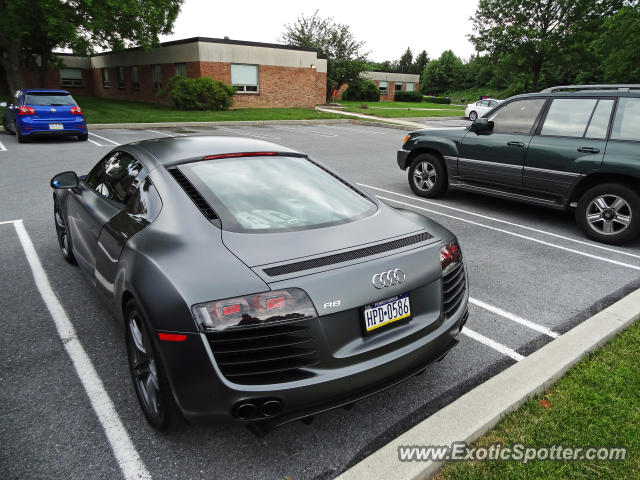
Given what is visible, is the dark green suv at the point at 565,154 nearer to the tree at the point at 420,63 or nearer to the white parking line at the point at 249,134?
the white parking line at the point at 249,134

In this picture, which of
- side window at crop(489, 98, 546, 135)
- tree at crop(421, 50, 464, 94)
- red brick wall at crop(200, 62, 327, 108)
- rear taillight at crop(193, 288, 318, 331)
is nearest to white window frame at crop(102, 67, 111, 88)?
red brick wall at crop(200, 62, 327, 108)

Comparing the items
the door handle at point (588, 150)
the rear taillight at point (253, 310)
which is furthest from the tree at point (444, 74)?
the rear taillight at point (253, 310)

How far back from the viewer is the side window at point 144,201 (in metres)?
2.64

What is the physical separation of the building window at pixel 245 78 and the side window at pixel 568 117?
25.6m

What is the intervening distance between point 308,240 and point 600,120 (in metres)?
5.36

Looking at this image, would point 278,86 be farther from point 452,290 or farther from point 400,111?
point 452,290

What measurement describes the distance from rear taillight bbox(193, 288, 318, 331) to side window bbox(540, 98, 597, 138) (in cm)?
566

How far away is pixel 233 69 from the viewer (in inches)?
1146

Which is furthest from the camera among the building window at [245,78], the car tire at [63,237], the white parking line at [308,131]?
the building window at [245,78]

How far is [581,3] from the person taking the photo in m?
36.5

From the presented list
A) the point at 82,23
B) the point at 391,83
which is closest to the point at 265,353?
the point at 82,23

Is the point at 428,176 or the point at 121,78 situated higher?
the point at 121,78

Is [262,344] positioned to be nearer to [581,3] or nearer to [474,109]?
[474,109]

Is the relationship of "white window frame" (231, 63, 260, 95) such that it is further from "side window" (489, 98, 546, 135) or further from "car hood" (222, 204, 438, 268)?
"car hood" (222, 204, 438, 268)
